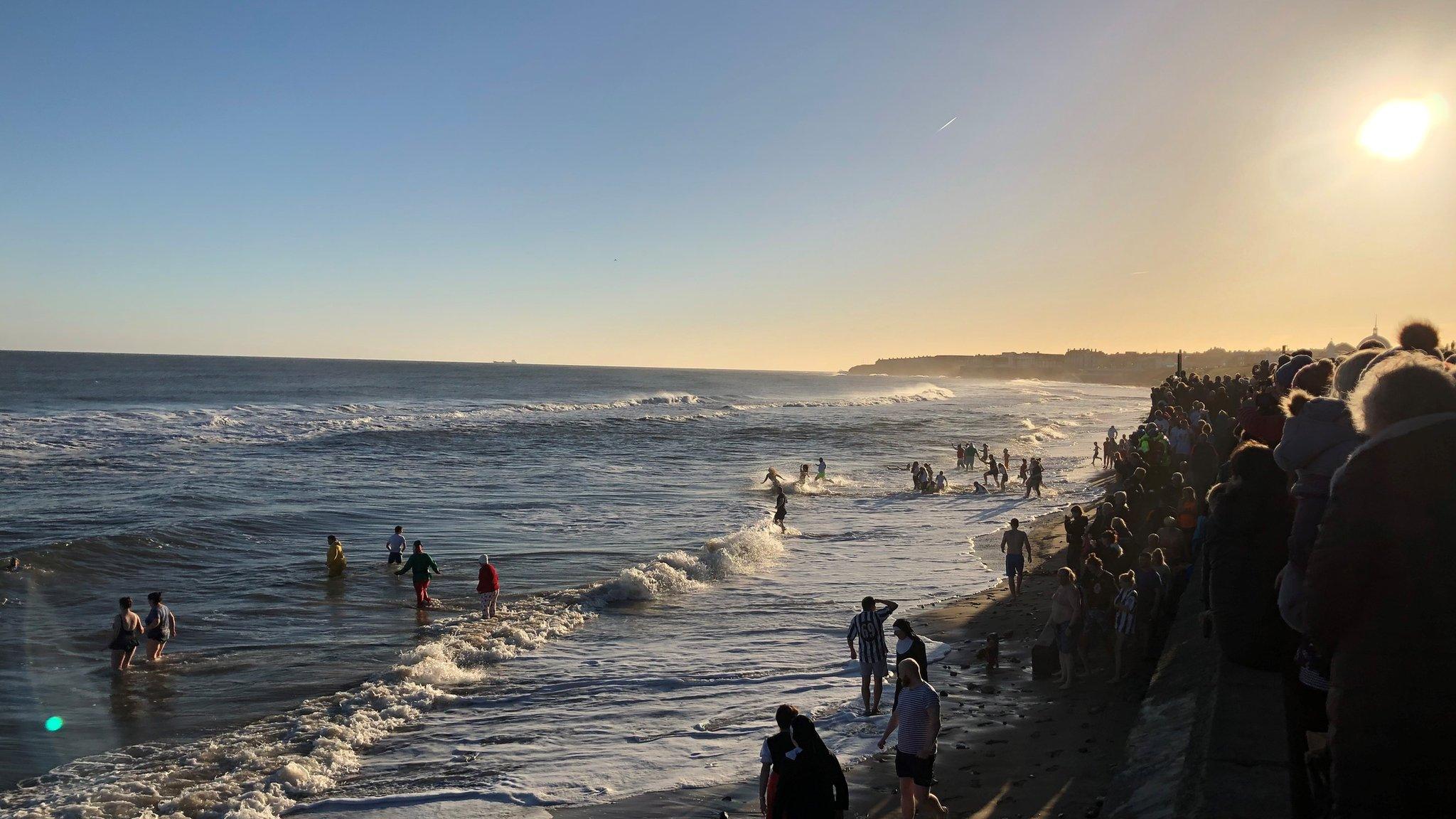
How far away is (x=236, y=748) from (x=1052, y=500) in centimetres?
2491

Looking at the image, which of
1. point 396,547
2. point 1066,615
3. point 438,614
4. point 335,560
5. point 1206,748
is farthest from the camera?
point 396,547

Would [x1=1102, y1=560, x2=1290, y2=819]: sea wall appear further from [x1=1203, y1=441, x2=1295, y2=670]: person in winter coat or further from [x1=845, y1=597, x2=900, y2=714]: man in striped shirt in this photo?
[x1=845, y1=597, x2=900, y2=714]: man in striped shirt

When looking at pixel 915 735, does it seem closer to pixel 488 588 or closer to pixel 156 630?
pixel 488 588

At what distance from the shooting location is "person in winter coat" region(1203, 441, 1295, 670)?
3984 millimetres

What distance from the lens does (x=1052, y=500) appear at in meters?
28.3

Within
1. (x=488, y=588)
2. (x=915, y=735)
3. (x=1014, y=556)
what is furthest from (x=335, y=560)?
(x=915, y=735)

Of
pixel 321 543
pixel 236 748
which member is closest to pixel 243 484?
pixel 321 543

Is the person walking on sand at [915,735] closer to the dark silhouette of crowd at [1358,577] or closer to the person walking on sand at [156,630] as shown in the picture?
the dark silhouette of crowd at [1358,577]

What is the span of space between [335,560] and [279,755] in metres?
8.45

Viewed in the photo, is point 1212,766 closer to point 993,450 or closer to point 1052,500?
point 1052,500

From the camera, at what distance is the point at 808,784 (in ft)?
16.8

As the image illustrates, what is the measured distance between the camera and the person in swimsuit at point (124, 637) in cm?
1171

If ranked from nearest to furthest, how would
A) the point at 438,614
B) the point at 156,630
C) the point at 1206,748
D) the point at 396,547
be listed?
the point at 1206,748 < the point at 156,630 < the point at 438,614 < the point at 396,547

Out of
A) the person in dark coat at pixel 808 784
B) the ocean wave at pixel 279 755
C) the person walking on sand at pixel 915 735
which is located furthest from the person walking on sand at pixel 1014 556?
the person in dark coat at pixel 808 784
